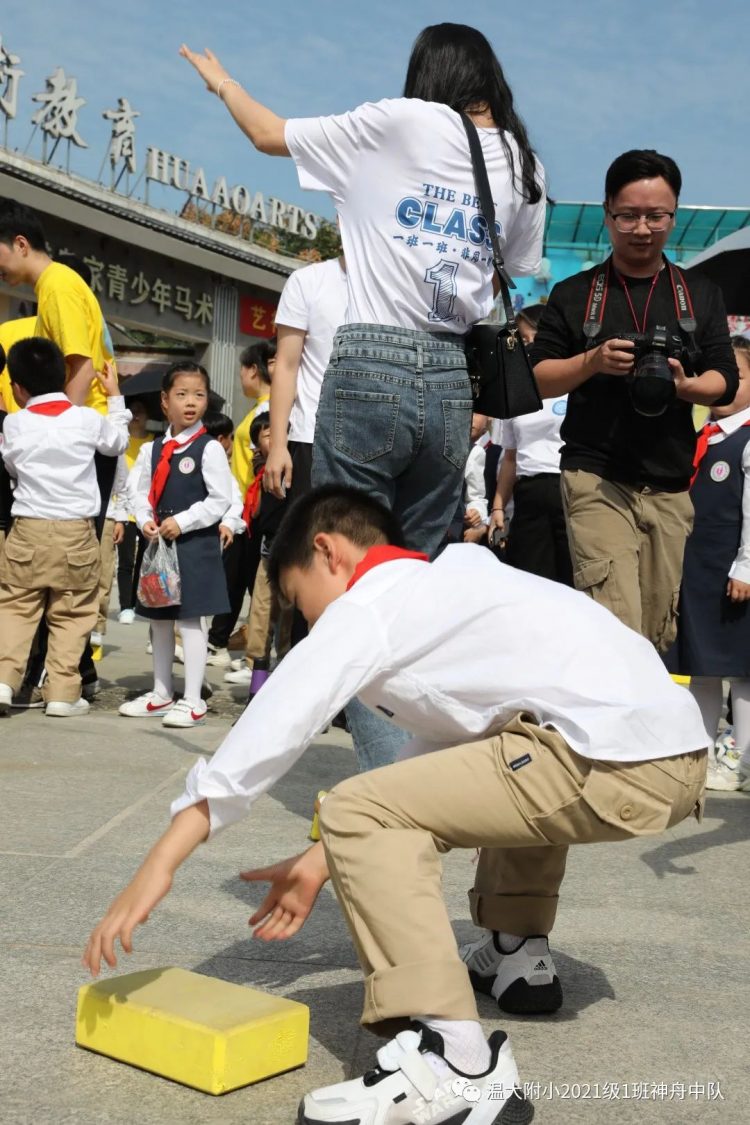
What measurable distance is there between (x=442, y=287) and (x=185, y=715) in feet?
9.48

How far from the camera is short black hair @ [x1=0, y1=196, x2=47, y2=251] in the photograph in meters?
5.79

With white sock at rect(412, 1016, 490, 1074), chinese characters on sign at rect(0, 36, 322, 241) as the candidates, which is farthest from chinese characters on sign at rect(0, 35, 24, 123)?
white sock at rect(412, 1016, 490, 1074)

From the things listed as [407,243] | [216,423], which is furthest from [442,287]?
[216,423]

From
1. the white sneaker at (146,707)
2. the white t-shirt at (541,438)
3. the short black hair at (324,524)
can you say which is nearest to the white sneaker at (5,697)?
the white sneaker at (146,707)

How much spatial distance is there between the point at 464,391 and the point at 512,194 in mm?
525

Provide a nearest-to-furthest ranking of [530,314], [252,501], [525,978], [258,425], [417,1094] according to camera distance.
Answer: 1. [417,1094]
2. [525,978]
3. [530,314]
4. [258,425]
5. [252,501]

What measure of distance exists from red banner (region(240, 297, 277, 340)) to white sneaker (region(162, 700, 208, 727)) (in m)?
17.7

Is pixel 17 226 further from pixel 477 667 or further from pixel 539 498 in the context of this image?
pixel 477 667

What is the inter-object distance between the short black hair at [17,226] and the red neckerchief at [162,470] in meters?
1.05

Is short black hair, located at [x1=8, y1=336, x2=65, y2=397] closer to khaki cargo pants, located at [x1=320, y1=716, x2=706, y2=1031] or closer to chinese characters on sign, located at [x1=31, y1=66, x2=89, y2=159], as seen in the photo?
khaki cargo pants, located at [x1=320, y1=716, x2=706, y2=1031]

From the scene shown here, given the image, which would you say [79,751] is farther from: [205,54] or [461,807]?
[461,807]

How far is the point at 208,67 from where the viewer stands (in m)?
3.29

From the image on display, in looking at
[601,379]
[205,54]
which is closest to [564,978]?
[601,379]

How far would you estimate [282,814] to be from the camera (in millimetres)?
3947
